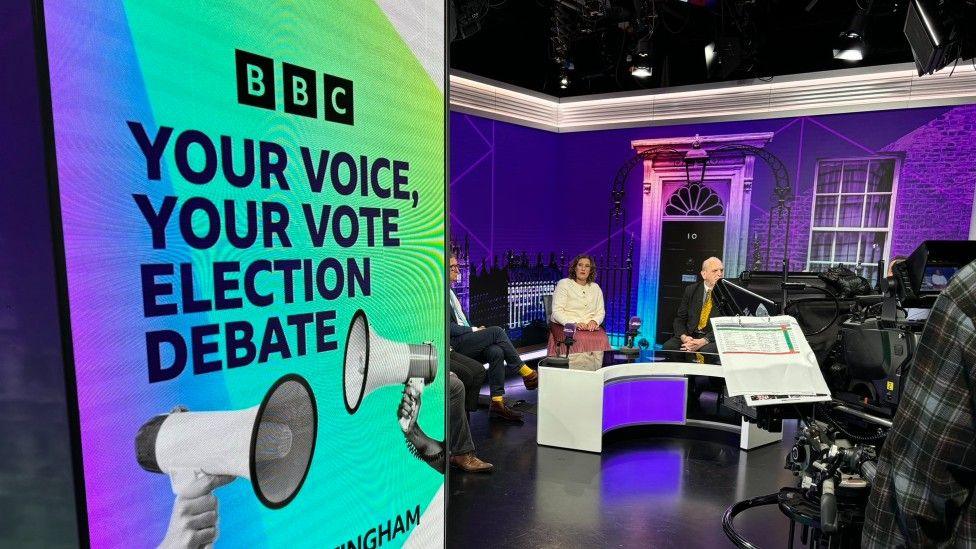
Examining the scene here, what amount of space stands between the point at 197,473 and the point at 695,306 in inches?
194

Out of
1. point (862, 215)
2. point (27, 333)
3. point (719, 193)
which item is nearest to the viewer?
point (27, 333)

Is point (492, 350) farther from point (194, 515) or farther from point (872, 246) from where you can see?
point (872, 246)

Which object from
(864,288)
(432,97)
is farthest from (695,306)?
(432,97)

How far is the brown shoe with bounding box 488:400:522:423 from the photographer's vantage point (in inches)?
192

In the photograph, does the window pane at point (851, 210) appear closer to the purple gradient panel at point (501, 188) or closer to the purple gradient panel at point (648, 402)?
the purple gradient panel at point (501, 188)

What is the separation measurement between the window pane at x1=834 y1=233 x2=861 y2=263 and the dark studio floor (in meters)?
2.67

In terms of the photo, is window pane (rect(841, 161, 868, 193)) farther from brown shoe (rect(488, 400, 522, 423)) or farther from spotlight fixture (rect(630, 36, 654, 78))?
brown shoe (rect(488, 400, 522, 423))

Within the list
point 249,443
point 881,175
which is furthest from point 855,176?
point 249,443

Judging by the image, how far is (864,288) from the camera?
3.47m

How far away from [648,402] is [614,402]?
33cm

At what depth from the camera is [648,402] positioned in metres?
4.47

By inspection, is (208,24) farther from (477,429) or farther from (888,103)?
(888,103)

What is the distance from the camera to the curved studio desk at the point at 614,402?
162 inches

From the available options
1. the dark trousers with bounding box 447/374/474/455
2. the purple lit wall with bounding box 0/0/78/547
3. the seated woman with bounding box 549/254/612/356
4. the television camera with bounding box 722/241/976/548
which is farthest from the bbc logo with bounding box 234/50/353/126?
the seated woman with bounding box 549/254/612/356
